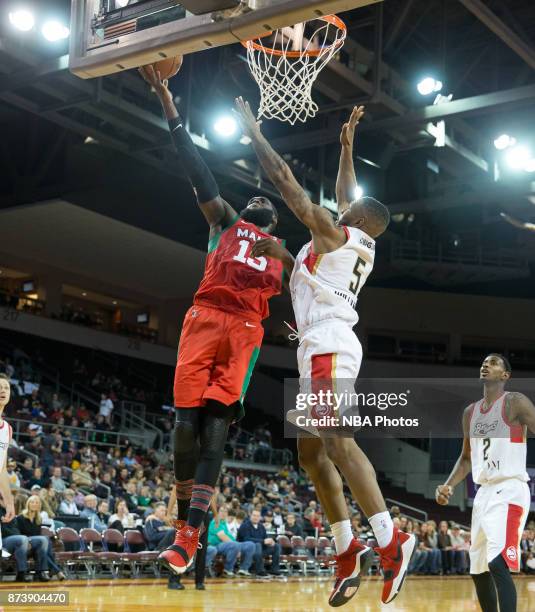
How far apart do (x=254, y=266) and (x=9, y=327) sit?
70.8ft

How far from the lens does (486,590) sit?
611 cm

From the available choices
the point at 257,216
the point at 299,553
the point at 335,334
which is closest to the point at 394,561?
the point at 335,334

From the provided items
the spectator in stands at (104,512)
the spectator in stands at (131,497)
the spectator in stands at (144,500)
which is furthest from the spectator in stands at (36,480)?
the spectator in stands at (144,500)

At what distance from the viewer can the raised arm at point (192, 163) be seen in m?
5.52

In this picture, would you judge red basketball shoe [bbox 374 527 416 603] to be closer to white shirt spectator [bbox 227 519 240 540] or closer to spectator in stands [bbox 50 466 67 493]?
spectator in stands [bbox 50 466 67 493]

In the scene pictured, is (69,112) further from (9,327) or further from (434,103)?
(9,327)

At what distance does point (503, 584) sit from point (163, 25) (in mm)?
4197

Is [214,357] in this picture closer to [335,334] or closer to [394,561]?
[335,334]

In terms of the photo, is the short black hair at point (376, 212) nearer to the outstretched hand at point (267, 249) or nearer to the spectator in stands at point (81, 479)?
the outstretched hand at point (267, 249)

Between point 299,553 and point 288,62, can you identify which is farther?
point 299,553

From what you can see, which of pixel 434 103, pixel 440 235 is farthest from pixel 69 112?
pixel 440 235

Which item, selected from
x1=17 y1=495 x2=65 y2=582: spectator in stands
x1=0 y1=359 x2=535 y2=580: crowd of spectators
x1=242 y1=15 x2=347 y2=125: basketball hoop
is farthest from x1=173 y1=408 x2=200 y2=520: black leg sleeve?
x1=17 y1=495 x2=65 y2=582: spectator in stands

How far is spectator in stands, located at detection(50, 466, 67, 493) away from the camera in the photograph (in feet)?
47.2

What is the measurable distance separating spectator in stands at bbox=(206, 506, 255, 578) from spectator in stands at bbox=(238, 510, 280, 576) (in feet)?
0.71
